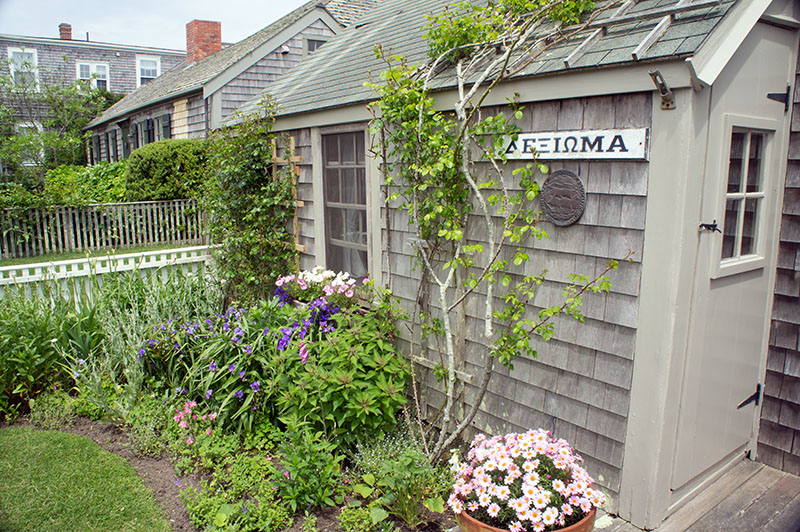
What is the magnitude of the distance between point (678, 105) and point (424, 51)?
262 centimetres

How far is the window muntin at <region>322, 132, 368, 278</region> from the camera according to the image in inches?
202

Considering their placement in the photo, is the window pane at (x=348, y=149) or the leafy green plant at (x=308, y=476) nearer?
the leafy green plant at (x=308, y=476)

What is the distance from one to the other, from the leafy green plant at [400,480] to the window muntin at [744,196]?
2.02m

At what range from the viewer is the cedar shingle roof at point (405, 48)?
275cm

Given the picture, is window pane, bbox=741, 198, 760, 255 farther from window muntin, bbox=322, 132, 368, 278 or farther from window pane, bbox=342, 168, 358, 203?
Answer: window pane, bbox=342, 168, 358, 203

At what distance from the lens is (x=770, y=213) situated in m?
3.37

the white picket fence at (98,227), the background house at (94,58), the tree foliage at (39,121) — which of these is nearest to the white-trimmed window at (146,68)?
the background house at (94,58)

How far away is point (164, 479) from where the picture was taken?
3.78m

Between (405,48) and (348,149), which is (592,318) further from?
(405,48)

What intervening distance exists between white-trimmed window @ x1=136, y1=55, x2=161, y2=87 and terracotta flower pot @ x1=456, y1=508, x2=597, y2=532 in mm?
30066

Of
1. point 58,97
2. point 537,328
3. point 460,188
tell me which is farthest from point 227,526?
point 58,97

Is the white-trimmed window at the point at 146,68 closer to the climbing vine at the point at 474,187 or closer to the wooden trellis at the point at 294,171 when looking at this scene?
the wooden trellis at the point at 294,171

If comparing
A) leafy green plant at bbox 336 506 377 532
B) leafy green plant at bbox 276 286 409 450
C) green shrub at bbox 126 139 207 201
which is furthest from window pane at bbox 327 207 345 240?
green shrub at bbox 126 139 207 201

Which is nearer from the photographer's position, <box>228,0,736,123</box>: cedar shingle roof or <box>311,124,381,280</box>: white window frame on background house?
<box>228,0,736,123</box>: cedar shingle roof
